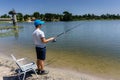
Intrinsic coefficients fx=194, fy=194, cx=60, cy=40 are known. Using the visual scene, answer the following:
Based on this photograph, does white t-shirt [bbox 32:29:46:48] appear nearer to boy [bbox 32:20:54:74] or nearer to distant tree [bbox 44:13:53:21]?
boy [bbox 32:20:54:74]

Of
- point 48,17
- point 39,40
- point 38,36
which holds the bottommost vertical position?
point 48,17

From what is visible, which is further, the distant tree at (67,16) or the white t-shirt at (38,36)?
the distant tree at (67,16)

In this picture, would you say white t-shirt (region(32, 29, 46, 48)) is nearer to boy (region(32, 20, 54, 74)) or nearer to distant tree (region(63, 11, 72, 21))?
boy (region(32, 20, 54, 74))

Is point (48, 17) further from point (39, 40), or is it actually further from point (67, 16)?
point (39, 40)

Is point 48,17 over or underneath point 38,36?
underneath

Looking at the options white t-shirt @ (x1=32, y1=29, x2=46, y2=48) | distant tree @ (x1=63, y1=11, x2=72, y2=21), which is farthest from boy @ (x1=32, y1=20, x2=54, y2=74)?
distant tree @ (x1=63, y1=11, x2=72, y2=21)

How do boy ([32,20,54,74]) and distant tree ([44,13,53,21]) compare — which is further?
distant tree ([44,13,53,21])

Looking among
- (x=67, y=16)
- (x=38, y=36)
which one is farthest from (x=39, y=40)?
(x=67, y=16)

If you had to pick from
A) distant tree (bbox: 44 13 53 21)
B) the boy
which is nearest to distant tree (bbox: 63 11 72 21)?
distant tree (bbox: 44 13 53 21)

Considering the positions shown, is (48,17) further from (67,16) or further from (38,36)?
(38,36)

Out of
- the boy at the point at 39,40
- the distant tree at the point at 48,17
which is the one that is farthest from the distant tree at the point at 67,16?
the boy at the point at 39,40

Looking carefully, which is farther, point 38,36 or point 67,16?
point 67,16

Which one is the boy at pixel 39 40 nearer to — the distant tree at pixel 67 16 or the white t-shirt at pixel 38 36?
the white t-shirt at pixel 38 36

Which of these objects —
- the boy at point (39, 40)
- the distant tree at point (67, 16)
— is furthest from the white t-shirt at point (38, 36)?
the distant tree at point (67, 16)
